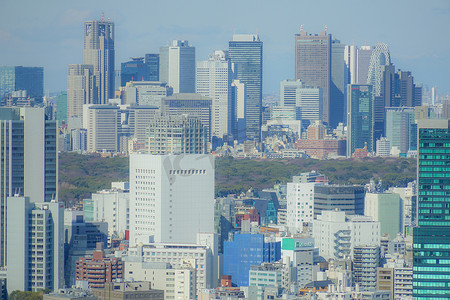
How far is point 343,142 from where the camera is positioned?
134 m

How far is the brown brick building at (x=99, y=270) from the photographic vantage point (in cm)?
4431

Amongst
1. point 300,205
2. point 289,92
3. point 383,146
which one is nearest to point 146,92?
point 289,92

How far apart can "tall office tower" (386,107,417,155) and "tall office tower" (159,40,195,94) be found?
74.1 feet

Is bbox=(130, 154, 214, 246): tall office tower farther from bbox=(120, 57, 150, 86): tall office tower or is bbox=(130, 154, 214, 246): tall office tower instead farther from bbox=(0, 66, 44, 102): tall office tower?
bbox=(120, 57, 150, 86): tall office tower

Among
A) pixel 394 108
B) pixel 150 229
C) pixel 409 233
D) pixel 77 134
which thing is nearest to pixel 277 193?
pixel 409 233

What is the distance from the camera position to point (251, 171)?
94.3 metres

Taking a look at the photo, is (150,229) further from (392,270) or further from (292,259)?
(392,270)

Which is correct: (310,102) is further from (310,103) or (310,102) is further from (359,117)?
(359,117)

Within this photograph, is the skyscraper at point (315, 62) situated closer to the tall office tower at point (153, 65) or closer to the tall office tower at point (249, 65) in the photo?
the tall office tower at point (249, 65)

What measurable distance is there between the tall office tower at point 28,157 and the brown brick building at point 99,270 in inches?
190

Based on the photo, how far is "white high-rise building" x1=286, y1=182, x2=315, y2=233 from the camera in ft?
205

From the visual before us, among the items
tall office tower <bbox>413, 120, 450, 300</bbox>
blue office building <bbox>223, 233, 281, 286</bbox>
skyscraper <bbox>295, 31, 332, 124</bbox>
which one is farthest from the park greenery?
skyscraper <bbox>295, 31, 332, 124</bbox>

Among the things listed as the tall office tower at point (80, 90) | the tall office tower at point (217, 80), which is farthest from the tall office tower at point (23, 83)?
the tall office tower at point (217, 80)

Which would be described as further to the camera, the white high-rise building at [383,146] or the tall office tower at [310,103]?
the tall office tower at [310,103]
